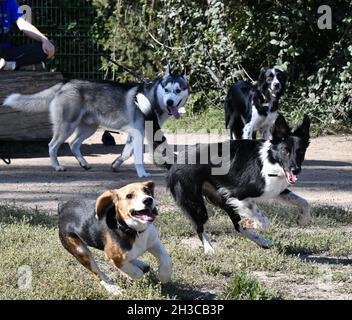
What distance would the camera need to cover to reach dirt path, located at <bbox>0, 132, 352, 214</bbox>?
800 centimetres

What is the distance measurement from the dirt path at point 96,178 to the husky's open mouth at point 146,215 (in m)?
2.93

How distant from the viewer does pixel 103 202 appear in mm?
4703

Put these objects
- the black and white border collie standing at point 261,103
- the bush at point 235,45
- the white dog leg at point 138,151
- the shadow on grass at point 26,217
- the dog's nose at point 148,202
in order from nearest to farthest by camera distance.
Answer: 1. the dog's nose at point 148,202
2. the shadow on grass at point 26,217
3. the white dog leg at point 138,151
4. the black and white border collie standing at point 261,103
5. the bush at point 235,45

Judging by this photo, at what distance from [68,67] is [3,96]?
4750mm

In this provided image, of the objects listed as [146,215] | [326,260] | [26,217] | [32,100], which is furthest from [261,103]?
[146,215]

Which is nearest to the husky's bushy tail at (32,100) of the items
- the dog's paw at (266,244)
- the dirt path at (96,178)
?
the dirt path at (96,178)

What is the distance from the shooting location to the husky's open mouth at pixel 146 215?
444cm

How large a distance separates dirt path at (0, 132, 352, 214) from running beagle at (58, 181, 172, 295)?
242 cm

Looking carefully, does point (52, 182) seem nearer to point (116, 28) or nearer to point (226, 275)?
point (226, 275)

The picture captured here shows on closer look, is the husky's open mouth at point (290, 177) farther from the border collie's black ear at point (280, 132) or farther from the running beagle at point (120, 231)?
the running beagle at point (120, 231)

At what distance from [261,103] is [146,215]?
6018mm

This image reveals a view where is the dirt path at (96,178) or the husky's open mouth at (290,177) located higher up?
the husky's open mouth at (290,177)

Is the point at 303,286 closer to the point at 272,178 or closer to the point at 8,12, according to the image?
the point at 272,178
